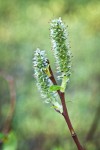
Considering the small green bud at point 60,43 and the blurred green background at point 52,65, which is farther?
the blurred green background at point 52,65

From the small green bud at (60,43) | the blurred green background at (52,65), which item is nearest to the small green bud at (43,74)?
the small green bud at (60,43)

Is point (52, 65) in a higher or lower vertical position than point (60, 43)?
higher

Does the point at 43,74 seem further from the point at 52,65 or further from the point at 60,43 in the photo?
the point at 52,65

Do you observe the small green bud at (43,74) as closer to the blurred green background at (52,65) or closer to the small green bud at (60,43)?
the small green bud at (60,43)

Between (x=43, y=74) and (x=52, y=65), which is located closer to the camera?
(x=43, y=74)

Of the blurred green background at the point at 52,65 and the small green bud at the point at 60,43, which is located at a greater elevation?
the blurred green background at the point at 52,65

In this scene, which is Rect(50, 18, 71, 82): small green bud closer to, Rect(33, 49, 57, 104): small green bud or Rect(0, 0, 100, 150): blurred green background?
Rect(33, 49, 57, 104): small green bud

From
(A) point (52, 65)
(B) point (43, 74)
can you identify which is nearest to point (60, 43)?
(B) point (43, 74)
